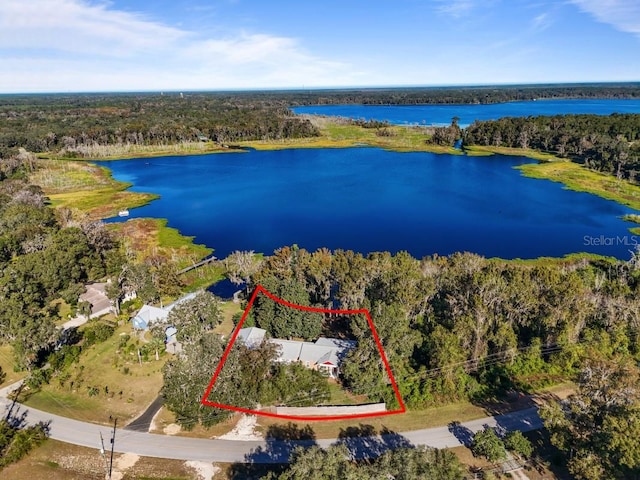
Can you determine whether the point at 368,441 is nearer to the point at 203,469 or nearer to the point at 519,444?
the point at 519,444

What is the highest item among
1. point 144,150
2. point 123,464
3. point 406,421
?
point 144,150

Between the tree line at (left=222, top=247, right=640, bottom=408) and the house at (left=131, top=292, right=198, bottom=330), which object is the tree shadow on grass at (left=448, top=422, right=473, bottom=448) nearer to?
the tree line at (left=222, top=247, right=640, bottom=408)

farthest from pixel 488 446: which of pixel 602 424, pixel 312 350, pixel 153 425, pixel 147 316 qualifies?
pixel 147 316

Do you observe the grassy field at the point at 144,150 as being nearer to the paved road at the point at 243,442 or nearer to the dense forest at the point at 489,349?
the dense forest at the point at 489,349

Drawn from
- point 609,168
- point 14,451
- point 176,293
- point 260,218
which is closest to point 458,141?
point 609,168

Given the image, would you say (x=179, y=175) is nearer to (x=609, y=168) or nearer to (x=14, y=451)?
(x=14, y=451)

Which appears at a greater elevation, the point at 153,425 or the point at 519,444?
the point at 519,444

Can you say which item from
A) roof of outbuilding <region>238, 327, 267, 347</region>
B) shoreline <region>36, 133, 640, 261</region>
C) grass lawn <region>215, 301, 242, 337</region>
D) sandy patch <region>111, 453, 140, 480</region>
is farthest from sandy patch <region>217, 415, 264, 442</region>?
shoreline <region>36, 133, 640, 261</region>
